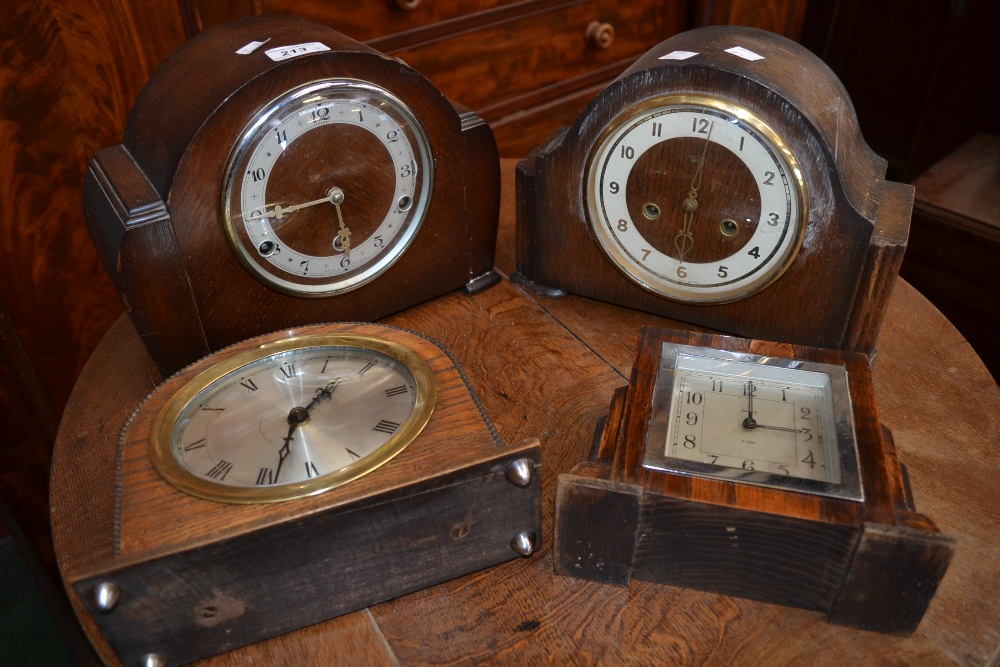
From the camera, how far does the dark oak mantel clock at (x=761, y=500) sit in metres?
0.86

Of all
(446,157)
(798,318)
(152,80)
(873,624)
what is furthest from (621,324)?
(152,80)

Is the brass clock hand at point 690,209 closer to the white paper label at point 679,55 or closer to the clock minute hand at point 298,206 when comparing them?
the white paper label at point 679,55

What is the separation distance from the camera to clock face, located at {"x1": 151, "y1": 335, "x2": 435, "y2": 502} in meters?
0.90

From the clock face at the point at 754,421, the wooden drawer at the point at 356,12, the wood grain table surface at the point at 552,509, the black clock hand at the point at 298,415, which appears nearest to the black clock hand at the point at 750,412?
the clock face at the point at 754,421

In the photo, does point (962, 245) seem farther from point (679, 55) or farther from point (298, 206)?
point (298, 206)

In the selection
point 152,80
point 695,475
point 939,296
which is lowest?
point 939,296

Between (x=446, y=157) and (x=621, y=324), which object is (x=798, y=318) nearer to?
(x=621, y=324)

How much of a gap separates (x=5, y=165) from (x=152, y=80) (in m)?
0.63

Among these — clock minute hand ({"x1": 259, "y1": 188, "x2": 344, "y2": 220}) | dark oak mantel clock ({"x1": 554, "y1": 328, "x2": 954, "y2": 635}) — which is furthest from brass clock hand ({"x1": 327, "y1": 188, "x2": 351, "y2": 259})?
dark oak mantel clock ({"x1": 554, "y1": 328, "x2": 954, "y2": 635})

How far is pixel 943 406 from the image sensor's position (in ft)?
3.91

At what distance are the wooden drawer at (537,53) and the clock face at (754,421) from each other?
4.16ft

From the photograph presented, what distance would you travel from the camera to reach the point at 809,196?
114 centimetres

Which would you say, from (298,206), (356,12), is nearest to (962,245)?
(356,12)

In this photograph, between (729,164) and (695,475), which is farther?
(729,164)
